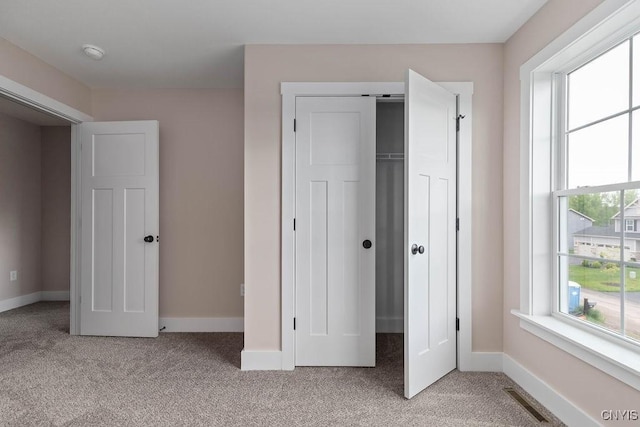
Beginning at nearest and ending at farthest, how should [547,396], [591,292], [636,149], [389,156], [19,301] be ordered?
[636,149]
[591,292]
[547,396]
[389,156]
[19,301]

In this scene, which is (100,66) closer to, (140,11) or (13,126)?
(140,11)

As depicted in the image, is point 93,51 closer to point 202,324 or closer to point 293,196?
point 293,196

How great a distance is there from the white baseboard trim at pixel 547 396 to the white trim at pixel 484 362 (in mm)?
47

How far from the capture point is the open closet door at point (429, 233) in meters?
2.32

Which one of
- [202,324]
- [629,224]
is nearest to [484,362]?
[629,224]

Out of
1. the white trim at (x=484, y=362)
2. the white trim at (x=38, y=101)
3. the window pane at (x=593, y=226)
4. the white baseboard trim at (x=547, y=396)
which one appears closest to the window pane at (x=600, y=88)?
the window pane at (x=593, y=226)

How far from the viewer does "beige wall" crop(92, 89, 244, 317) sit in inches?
149

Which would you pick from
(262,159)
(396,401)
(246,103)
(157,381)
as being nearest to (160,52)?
(246,103)

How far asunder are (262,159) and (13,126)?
13.1ft

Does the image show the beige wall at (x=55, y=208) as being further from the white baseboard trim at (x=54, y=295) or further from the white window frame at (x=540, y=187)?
the white window frame at (x=540, y=187)

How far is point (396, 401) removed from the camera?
2264 millimetres

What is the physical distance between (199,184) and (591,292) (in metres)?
3.36

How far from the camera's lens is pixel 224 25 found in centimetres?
252

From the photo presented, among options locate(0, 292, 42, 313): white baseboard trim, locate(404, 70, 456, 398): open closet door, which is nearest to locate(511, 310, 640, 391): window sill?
locate(404, 70, 456, 398): open closet door
